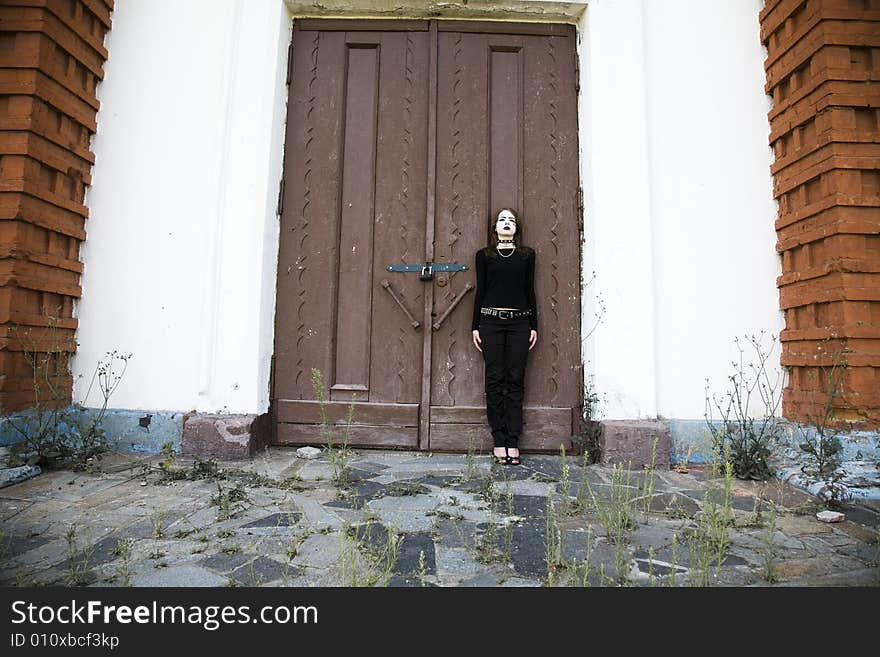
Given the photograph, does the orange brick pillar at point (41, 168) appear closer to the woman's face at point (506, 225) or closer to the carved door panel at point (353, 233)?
the carved door panel at point (353, 233)

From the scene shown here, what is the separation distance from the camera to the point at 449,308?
4.36 meters

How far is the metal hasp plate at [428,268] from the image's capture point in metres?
4.39

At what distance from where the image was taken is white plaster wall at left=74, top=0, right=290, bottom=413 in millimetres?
4164

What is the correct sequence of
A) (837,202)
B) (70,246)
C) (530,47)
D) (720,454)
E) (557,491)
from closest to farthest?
(557,491) < (837,202) < (720,454) < (70,246) < (530,47)

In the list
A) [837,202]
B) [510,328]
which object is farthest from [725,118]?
[510,328]

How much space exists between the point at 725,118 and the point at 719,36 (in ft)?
2.30

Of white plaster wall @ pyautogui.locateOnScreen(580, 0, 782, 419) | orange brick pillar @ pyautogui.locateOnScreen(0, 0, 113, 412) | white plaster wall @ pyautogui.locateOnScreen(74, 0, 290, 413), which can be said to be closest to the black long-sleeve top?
white plaster wall @ pyautogui.locateOnScreen(580, 0, 782, 419)

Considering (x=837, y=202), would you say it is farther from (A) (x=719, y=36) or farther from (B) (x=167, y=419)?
(B) (x=167, y=419)

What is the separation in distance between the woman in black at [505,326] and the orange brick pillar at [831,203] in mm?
1936

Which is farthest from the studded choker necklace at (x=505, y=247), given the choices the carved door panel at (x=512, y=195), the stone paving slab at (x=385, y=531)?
the stone paving slab at (x=385, y=531)

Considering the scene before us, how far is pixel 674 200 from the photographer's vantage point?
13.7 ft

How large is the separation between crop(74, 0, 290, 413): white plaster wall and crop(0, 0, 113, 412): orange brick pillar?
161 mm

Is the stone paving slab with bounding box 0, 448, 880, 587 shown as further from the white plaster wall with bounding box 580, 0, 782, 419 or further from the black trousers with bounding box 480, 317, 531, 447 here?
the white plaster wall with bounding box 580, 0, 782, 419

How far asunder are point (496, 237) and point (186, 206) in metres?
2.55
